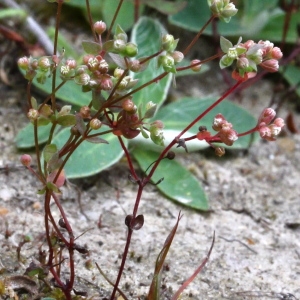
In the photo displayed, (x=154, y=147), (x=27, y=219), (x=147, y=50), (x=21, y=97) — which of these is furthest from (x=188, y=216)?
(x=21, y=97)

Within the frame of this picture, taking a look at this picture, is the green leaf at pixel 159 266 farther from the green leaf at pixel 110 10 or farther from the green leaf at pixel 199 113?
the green leaf at pixel 110 10

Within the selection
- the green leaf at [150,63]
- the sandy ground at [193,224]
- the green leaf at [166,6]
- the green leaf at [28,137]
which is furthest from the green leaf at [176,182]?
the green leaf at [166,6]

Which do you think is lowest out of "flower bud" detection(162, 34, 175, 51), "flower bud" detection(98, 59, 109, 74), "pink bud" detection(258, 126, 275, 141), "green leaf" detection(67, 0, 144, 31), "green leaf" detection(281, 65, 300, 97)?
"pink bud" detection(258, 126, 275, 141)

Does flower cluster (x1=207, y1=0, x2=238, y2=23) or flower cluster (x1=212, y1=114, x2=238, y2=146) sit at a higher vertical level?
flower cluster (x1=207, y1=0, x2=238, y2=23)

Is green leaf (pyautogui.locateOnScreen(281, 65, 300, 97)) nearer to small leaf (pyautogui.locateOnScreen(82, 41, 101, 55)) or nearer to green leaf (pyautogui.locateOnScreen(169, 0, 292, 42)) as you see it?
green leaf (pyautogui.locateOnScreen(169, 0, 292, 42))

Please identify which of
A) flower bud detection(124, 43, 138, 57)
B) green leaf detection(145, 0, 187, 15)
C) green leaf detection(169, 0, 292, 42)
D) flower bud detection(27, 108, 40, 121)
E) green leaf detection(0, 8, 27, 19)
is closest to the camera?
flower bud detection(124, 43, 138, 57)

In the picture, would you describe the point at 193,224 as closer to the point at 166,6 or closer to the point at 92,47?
the point at 92,47

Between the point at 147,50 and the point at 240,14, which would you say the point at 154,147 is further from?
the point at 240,14

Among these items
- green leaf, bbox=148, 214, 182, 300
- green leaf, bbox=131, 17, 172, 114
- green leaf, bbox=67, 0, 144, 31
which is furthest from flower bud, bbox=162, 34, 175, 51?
green leaf, bbox=67, 0, 144, 31
